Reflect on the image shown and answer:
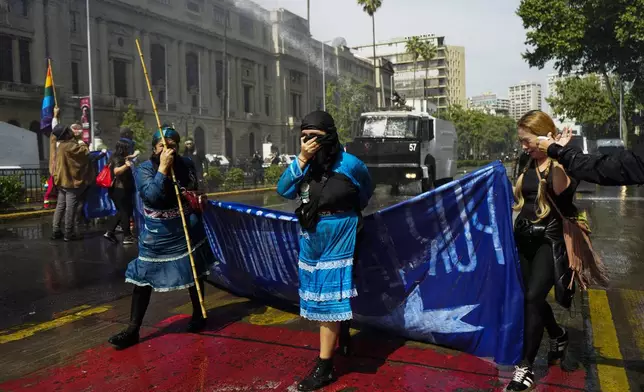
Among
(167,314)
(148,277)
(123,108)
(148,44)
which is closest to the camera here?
(148,277)

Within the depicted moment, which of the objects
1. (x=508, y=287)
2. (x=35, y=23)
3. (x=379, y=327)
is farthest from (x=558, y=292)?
(x=35, y=23)

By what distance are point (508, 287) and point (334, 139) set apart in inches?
53.2

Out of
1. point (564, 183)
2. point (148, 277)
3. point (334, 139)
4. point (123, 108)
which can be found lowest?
point (148, 277)

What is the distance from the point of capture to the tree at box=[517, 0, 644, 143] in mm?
23781

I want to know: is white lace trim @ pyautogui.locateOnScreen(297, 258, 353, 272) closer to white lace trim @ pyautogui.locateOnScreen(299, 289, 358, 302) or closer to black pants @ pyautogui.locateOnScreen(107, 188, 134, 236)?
white lace trim @ pyautogui.locateOnScreen(299, 289, 358, 302)

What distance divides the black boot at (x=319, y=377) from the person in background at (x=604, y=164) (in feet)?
5.66

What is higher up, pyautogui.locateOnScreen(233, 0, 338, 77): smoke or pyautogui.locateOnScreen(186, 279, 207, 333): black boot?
pyautogui.locateOnScreen(233, 0, 338, 77): smoke

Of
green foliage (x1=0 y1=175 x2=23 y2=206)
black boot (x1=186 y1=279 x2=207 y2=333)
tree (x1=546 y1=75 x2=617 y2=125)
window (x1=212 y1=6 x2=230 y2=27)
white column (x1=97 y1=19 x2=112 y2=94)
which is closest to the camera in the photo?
black boot (x1=186 y1=279 x2=207 y2=333)

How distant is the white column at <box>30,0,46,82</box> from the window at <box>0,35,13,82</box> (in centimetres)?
123

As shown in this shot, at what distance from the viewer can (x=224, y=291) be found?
5.52m

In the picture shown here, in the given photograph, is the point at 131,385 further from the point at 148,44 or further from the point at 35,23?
the point at 148,44

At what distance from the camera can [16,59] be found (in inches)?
1265

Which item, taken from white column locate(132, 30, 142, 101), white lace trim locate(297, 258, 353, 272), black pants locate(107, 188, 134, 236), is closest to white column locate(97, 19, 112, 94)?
white column locate(132, 30, 142, 101)

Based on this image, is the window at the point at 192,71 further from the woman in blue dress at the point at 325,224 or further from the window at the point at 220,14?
the woman in blue dress at the point at 325,224
